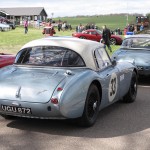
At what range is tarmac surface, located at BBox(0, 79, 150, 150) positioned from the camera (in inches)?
197

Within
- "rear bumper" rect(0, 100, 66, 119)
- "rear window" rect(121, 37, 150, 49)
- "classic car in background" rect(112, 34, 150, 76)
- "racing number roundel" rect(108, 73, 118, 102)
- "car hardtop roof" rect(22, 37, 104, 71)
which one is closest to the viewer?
"rear bumper" rect(0, 100, 66, 119)

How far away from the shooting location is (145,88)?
9.95 m

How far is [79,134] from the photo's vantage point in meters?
5.52

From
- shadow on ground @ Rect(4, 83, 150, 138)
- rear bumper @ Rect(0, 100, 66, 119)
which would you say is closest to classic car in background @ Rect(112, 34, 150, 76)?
shadow on ground @ Rect(4, 83, 150, 138)

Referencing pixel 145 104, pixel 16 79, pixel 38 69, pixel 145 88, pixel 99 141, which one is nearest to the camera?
pixel 99 141

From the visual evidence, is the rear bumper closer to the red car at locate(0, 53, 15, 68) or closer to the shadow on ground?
the shadow on ground

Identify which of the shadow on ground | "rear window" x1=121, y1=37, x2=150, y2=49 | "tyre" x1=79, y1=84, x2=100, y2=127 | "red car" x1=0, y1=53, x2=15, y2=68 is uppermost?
"rear window" x1=121, y1=37, x2=150, y2=49

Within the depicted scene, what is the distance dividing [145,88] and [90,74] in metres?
4.31

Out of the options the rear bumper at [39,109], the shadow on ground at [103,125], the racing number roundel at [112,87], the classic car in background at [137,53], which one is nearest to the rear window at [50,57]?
the racing number roundel at [112,87]

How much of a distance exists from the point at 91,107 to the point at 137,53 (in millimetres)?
5270

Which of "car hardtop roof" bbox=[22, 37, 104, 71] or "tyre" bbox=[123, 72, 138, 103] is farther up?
"car hardtop roof" bbox=[22, 37, 104, 71]

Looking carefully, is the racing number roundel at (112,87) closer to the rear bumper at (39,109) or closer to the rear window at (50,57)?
the rear window at (50,57)

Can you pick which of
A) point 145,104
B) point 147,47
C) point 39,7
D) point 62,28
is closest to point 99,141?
point 145,104

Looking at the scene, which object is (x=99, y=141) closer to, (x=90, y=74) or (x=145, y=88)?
(x=90, y=74)
